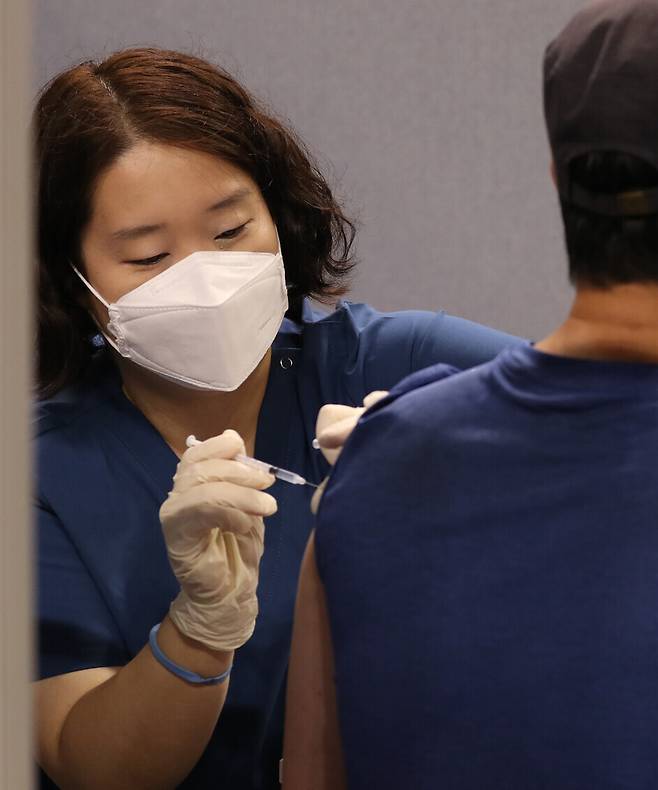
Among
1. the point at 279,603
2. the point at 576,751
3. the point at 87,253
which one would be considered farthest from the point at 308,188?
the point at 576,751

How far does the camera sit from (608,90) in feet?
2.38

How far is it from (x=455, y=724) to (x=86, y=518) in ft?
2.18

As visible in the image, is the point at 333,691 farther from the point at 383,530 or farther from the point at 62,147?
the point at 62,147

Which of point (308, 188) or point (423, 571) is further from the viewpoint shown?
point (308, 188)

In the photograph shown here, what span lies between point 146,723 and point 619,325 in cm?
68

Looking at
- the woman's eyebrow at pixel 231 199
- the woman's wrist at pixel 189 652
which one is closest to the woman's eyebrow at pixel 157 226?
the woman's eyebrow at pixel 231 199

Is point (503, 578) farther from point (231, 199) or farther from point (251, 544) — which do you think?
point (231, 199)

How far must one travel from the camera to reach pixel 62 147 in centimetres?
139

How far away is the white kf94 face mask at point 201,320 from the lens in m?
1.32

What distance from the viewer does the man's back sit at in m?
0.76

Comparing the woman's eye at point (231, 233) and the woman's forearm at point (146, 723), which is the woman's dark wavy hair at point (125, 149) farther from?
the woman's forearm at point (146, 723)

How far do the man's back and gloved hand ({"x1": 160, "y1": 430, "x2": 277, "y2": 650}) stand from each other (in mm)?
276

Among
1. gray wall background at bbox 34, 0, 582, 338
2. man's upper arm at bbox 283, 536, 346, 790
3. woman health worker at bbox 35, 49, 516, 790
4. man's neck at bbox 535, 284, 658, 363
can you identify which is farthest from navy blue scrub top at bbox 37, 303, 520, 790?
gray wall background at bbox 34, 0, 582, 338

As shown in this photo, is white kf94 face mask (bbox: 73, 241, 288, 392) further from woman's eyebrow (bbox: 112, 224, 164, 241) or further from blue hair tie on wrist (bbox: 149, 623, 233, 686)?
blue hair tie on wrist (bbox: 149, 623, 233, 686)
